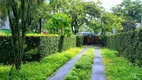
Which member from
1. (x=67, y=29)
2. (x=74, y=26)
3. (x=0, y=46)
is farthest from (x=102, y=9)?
(x=0, y=46)

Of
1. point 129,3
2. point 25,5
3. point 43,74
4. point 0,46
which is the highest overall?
point 129,3

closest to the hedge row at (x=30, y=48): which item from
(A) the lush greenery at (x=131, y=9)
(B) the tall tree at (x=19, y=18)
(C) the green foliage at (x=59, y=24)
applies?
(B) the tall tree at (x=19, y=18)

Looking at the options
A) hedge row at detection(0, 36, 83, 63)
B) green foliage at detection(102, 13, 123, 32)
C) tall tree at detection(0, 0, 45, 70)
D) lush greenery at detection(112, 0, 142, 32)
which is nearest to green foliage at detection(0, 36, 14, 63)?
hedge row at detection(0, 36, 83, 63)

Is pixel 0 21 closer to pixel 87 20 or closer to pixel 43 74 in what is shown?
pixel 43 74

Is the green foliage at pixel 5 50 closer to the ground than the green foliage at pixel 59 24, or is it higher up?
closer to the ground

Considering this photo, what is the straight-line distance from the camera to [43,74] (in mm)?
10305

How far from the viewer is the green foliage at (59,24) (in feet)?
83.2

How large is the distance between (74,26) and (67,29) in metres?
18.8

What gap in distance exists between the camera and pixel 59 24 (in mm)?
25812

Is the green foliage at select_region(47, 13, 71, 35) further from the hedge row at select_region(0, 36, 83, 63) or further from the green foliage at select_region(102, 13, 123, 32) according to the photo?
the green foliage at select_region(102, 13, 123, 32)

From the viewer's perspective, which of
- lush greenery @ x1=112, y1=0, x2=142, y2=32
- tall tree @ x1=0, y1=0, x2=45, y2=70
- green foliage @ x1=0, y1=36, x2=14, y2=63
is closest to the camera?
tall tree @ x1=0, y1=0, x2=45, y2=70

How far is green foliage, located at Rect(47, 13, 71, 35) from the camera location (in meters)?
25.4

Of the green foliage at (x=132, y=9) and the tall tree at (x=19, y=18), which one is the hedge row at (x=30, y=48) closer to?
the tall tree at (x=19, y=18)

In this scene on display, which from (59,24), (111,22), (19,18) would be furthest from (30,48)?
(111,22)
